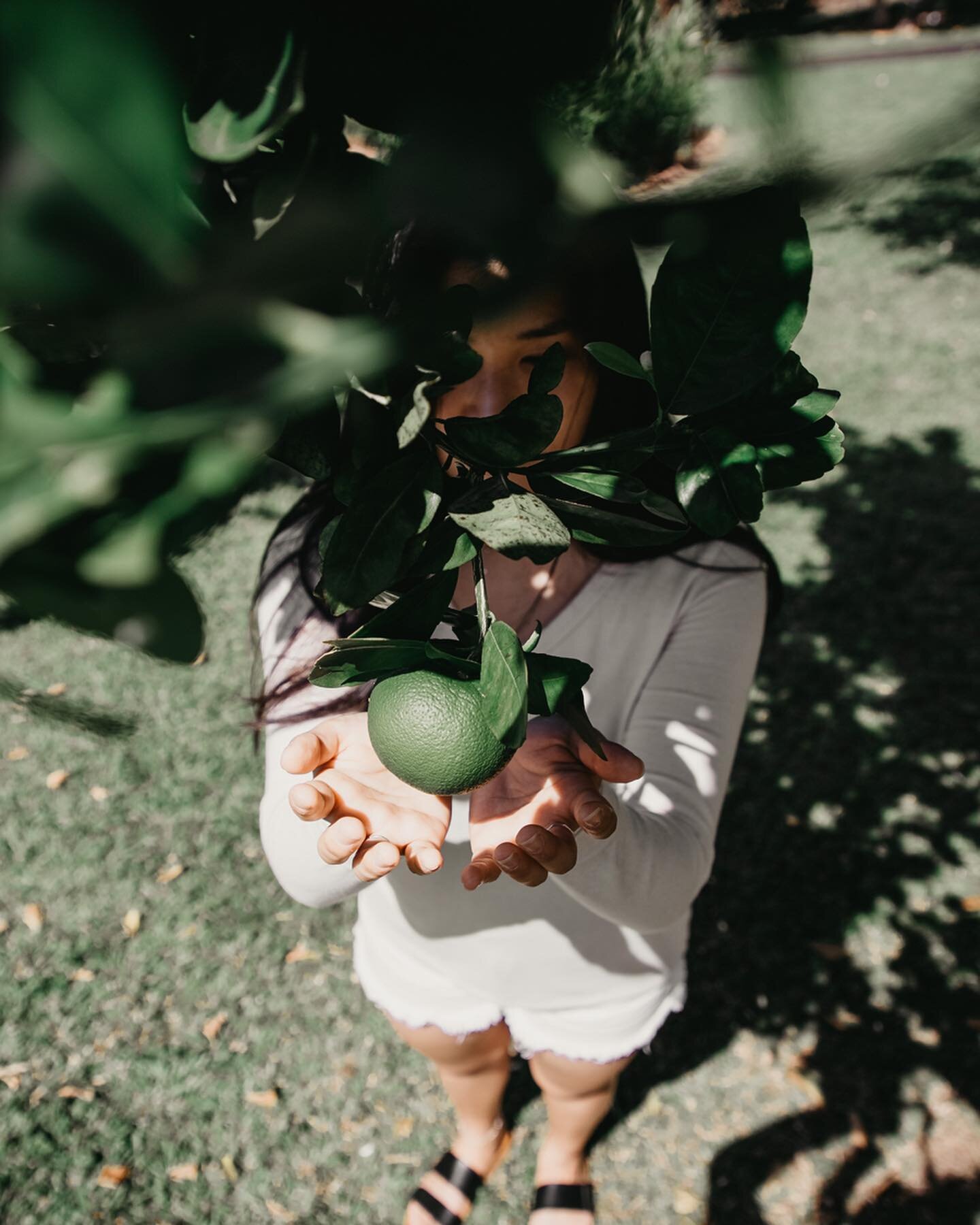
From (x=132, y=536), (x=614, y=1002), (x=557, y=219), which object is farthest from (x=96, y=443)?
(x=614, y=1002)

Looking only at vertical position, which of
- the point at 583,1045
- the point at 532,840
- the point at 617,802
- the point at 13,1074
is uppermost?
the point at 532,840

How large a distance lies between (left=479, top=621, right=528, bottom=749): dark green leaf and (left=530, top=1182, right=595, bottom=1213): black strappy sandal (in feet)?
9.60

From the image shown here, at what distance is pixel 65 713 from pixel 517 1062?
3654 mm

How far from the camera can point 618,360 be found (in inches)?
38.1

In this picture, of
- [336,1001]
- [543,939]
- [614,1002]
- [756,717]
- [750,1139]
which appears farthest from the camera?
[756,717]

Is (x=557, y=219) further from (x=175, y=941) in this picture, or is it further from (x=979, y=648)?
(x=979, y=648)

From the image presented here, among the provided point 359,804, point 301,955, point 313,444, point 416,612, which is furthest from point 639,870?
point 301,955

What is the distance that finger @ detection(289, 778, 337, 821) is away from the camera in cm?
137

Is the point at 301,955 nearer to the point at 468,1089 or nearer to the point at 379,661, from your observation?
the point at 468,1089

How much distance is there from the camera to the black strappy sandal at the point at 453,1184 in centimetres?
319

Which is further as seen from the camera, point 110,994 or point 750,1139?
point 110,994

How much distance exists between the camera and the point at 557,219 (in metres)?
0.43

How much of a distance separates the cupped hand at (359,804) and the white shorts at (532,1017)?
1.20 meters

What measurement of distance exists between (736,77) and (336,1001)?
406 centimetres
